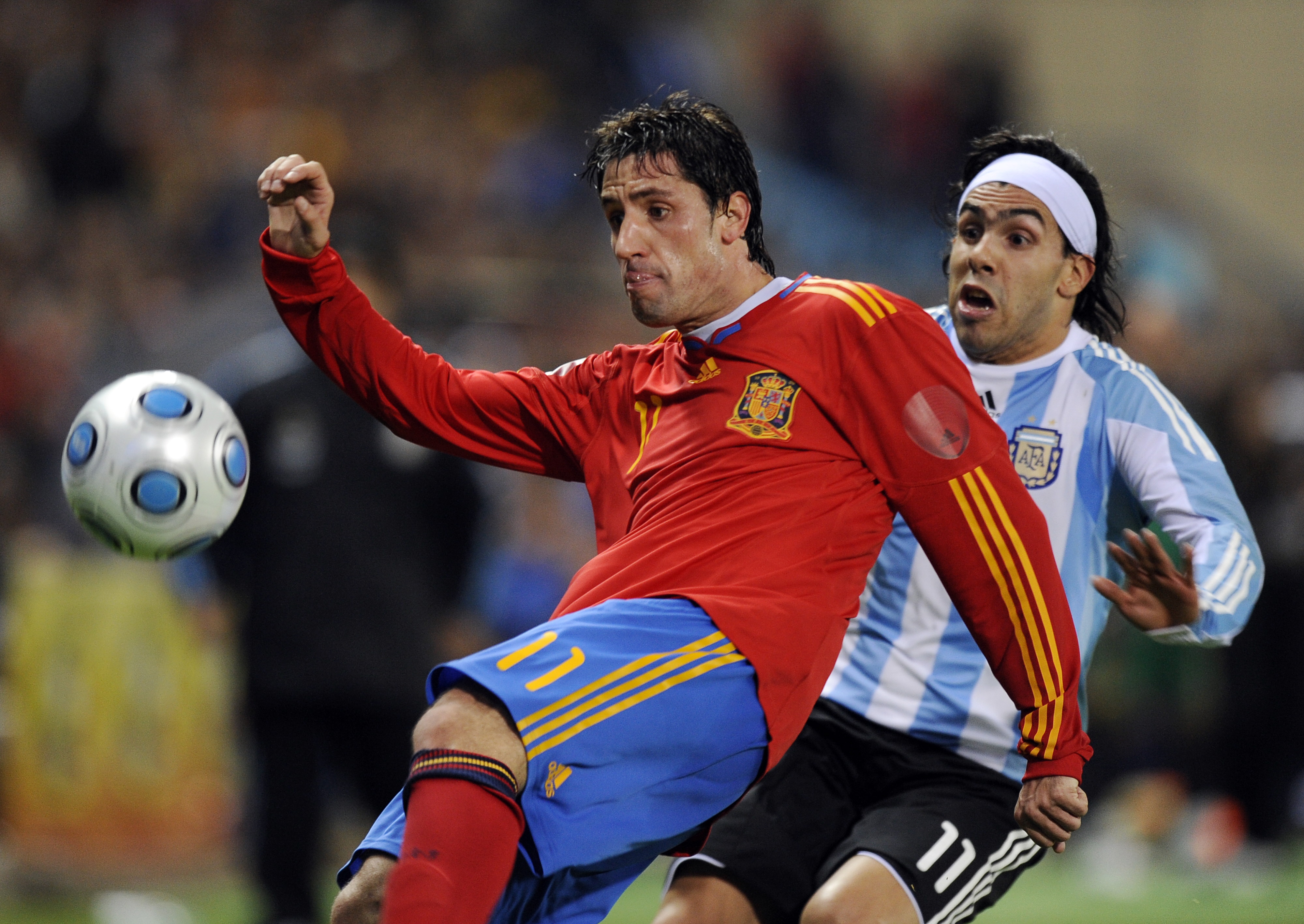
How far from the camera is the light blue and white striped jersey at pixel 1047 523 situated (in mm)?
3596

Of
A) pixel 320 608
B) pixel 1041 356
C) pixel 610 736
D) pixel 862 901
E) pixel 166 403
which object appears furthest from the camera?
pixel 320 608

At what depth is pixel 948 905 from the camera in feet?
11.3

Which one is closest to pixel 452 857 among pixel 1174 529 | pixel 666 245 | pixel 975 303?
pixel 666 245

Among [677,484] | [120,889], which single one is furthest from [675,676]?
[120,889]

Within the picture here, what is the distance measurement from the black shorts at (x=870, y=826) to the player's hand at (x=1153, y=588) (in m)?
0.58

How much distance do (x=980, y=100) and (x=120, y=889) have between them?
10832 mm

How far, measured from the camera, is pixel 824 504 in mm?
3051

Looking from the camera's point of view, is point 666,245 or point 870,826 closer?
point 666,245

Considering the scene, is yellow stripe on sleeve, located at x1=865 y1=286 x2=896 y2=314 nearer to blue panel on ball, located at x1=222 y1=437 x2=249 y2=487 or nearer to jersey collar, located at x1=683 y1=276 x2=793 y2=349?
jersey collar, located at x1=683 y1=276 x2=793 y2=349

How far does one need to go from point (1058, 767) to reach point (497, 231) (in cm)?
922

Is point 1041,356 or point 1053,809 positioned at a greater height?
point 1041,356

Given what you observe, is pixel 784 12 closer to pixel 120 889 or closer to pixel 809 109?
pixel 809 109

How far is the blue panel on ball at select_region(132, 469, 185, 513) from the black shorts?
1.42 metres

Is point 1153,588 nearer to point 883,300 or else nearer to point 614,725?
point 883,300
